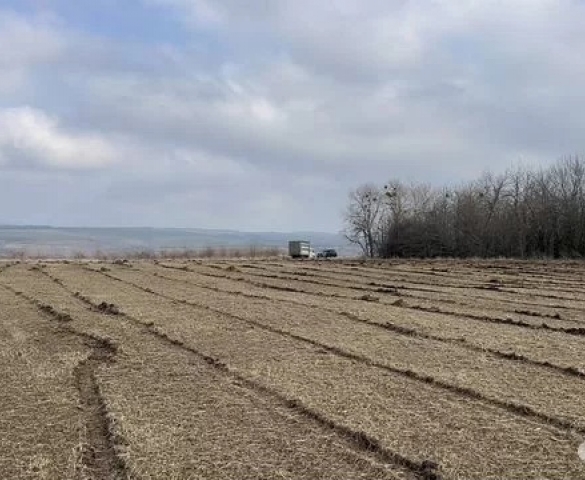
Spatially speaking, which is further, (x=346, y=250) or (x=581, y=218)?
(x=346, y=250)

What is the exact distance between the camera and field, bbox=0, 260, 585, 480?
5617 millimetres

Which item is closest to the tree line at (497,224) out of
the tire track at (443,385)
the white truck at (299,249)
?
the white truck at (299,249)

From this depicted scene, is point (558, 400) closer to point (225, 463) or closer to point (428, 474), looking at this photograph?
point (428, 474)

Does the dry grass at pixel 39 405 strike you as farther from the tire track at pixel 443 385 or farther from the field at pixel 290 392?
the tire track at pixel 443 385

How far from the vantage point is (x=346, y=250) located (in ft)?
299

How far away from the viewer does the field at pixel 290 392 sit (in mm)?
5617

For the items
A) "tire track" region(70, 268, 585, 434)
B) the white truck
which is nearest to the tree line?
the white truck

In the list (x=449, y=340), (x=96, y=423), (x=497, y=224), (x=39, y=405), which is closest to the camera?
(x=96, y=423)

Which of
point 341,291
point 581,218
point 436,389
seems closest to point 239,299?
point 341,291

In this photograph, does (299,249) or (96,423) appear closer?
(96,423)

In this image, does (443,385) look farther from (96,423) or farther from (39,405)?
(39,405)

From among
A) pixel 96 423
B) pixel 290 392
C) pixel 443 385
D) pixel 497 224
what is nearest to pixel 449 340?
pixel 443 385

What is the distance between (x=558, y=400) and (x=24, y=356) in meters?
7.63

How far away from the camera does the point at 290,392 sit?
7938 mm
